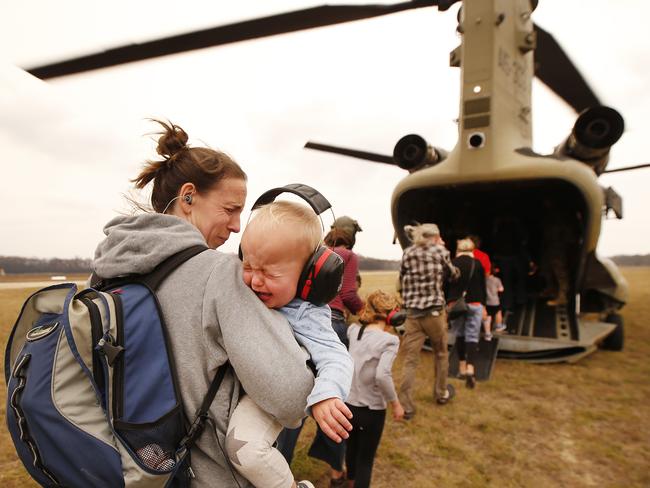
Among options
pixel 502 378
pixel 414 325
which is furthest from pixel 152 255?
pixel 502 378

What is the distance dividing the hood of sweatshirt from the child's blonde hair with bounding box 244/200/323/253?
0.54 ft

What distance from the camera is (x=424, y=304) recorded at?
3.88m

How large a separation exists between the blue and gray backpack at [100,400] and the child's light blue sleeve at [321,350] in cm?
28

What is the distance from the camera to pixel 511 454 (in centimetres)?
312

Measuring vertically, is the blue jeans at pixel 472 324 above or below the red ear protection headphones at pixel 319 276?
below

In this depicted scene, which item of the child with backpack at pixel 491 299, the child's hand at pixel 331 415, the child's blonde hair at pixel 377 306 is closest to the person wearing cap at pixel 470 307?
the child with backpack at pixel 491 299

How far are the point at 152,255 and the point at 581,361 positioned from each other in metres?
6.56

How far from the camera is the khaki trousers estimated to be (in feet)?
12.5

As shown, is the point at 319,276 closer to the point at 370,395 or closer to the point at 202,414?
the point at 202,414

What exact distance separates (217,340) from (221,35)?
3289mm

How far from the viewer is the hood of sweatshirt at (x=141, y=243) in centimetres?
89

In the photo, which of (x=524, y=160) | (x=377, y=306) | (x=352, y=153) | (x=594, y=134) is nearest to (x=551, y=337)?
(x=524, y=160)

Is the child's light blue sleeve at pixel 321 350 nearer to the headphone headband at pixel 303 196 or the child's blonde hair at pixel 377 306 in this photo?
the headphone headband at pixel 303 196

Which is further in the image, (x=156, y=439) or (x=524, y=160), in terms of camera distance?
(x=524, y=160)
